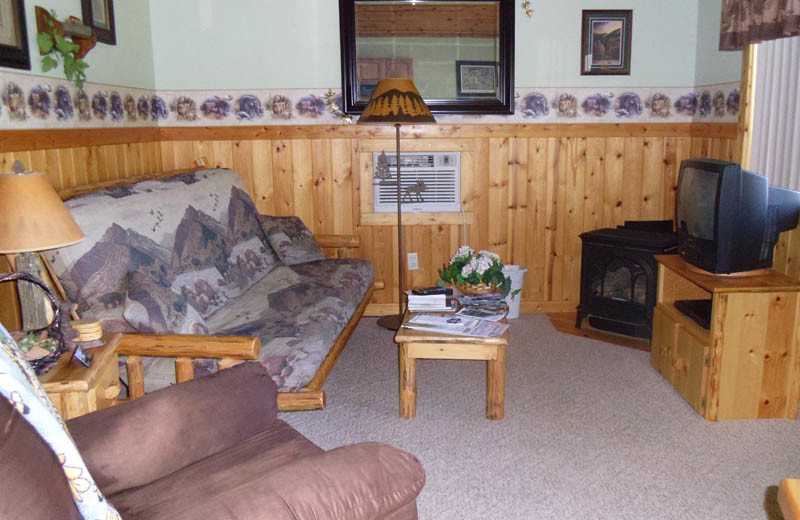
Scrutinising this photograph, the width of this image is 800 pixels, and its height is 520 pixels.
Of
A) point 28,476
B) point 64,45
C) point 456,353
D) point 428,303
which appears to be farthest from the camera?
point 428,303

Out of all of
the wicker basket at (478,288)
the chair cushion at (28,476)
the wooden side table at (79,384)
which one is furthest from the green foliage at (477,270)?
the chair cushion at (28,476)

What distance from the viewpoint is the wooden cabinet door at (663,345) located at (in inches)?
116

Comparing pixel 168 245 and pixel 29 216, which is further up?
pixel 29 216

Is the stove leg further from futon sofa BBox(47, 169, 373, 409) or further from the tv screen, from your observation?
futon sofa BBox(47, 169, 373, 409)

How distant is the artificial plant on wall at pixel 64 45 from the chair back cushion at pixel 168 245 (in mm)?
553

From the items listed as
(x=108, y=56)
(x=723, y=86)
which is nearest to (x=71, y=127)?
(x=108, y=56)

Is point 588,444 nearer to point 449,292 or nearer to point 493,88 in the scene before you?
point 449,292

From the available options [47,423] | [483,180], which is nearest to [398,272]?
[483,180]

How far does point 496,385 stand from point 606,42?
7.89 feet

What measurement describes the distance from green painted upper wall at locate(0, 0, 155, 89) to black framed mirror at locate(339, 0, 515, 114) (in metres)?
1.12

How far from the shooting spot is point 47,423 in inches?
40.8

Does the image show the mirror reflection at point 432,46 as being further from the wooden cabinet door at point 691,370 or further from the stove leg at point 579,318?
the wooden cabinet door at point 691,370

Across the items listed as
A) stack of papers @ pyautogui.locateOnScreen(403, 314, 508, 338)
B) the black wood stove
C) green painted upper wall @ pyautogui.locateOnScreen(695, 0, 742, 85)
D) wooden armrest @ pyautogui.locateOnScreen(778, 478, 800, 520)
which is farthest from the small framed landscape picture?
wooden armrest @ pyautogui.locateOnScreen(778, 478, 800, 520)

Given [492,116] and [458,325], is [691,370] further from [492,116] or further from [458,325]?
[492,116]
